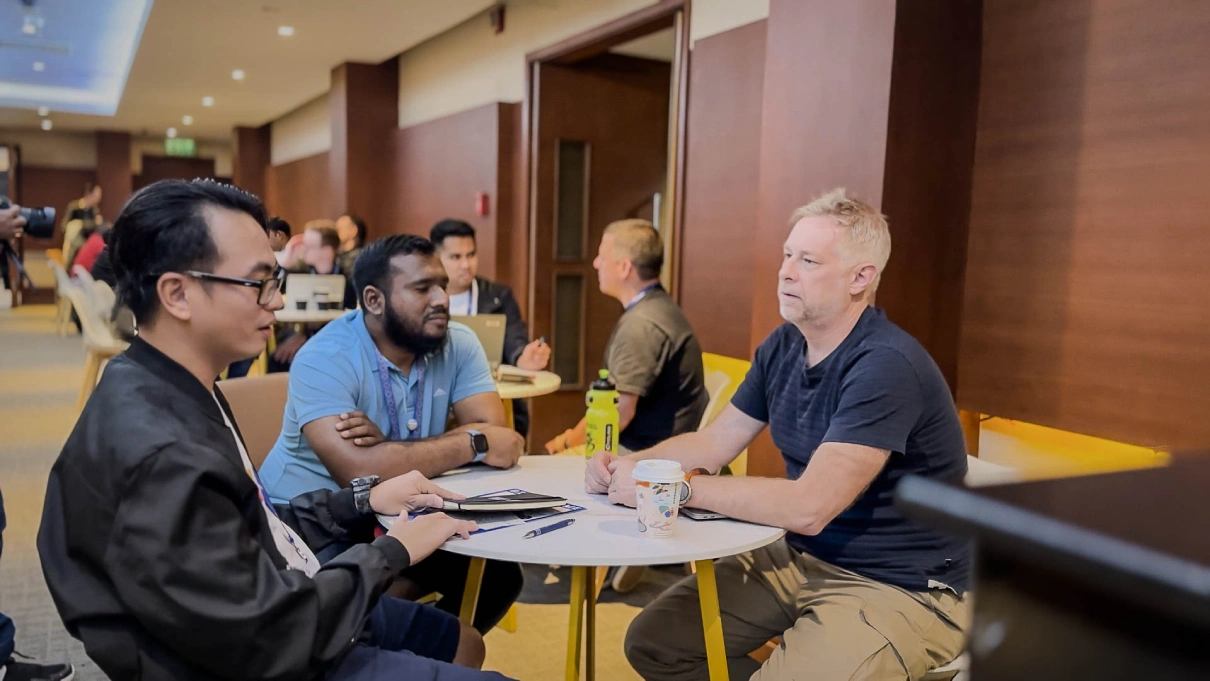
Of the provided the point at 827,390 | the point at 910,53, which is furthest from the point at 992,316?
the point at 827,390

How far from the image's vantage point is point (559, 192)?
5.79m

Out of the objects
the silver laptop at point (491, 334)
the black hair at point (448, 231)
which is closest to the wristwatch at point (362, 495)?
the silver laptop at point (491, 334)

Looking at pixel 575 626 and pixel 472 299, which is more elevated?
pixel 472 299

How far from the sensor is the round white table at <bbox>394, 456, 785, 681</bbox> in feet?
5.22

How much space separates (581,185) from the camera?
5.82 metres

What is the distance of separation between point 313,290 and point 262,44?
11.3 ft

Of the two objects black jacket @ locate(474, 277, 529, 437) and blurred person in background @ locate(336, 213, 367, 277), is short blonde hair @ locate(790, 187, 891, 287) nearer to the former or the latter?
black jacket @ locate(474, 277, 529, 437)

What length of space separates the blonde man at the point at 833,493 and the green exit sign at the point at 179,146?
16.6 metres

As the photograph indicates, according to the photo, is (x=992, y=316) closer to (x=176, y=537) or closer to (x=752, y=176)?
(x=752, y=176)

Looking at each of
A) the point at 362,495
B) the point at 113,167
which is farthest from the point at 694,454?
the point at 113,167

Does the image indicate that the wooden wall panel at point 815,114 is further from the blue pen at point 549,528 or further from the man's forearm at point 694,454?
the blue pen at point 549,528

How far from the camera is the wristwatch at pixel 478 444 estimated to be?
2215 mm

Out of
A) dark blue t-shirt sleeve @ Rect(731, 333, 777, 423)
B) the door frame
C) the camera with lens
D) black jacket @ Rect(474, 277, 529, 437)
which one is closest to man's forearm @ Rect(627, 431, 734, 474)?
dark blue t-shirt sleeve @ Rect(731, 333, 777, 423)

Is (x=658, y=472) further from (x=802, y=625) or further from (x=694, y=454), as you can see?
(x=694, y=454)
